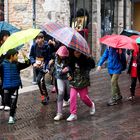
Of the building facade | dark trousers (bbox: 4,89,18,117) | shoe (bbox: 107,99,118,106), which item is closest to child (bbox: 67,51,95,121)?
dark trousers (bbox: 4,89,18,117)

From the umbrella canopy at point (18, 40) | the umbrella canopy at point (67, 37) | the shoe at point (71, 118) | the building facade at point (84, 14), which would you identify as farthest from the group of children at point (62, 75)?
the building facade at point (84, 14)

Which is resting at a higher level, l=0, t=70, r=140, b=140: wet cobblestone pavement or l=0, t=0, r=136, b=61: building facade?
l=0, t=0, r=136, b=61: building facade

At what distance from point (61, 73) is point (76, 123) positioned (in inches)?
39.3

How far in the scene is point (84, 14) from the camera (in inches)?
675

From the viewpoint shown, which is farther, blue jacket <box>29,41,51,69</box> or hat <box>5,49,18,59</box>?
blue jacket <box>29,41,51,69</box>

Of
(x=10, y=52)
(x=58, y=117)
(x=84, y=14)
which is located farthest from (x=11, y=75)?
(x=84, y=14)

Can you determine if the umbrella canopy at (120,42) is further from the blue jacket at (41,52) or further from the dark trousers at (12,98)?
the dark trousers at (12,98)

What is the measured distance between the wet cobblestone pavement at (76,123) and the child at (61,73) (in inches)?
11.9

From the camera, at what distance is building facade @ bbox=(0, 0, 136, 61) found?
14.3 meters

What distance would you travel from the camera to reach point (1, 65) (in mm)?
8133

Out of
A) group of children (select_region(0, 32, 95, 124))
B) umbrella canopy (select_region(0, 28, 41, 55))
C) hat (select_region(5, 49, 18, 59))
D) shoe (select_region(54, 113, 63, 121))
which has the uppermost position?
umbrella canopy (select_region(0, 28, 41, 55))

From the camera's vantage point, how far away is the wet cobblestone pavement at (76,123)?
7.29 m

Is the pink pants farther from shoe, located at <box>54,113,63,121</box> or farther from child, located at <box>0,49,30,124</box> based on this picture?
child, located at <box>0,49,30,124</box>

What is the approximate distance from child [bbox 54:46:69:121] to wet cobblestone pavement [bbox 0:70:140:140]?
30 centimetres
